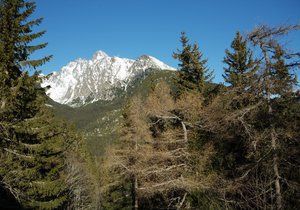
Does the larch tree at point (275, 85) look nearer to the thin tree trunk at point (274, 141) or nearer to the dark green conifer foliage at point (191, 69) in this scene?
the thin tree trunk at point (274, 141)

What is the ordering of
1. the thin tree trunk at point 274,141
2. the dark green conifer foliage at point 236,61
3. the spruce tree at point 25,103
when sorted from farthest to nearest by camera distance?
the dark green conifer foliage at point 236,61 < the spruce tree at point 25,103 < the thin tree trunk at point 274,141

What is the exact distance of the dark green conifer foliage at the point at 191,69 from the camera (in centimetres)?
3056

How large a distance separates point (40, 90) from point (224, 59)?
18464 mm

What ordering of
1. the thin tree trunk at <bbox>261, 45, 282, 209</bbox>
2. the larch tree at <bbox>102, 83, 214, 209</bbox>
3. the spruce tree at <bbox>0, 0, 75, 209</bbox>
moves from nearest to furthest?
the thin tree trunk at <bbox>261, 45, 282, 209</bbox>
the spruce tree at <bbox>0, 0, 75, 209</bbox>
the larch tree at <bbox>102, 83, 214, 209</bbox>

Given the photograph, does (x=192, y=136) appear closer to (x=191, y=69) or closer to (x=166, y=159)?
(x=166, y=159)

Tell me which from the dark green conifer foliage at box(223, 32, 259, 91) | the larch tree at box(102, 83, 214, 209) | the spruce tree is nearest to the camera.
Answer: the spruce tree

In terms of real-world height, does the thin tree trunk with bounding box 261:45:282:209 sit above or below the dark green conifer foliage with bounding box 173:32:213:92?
below

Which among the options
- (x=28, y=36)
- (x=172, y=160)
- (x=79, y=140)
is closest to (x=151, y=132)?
(x=172, y=160)

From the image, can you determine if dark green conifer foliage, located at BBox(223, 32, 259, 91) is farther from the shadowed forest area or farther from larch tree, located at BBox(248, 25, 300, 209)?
larch tree, located at BBox(248, 25, 300, 209)

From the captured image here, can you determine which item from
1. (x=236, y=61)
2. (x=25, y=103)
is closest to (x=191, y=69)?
(x=236, y=61)

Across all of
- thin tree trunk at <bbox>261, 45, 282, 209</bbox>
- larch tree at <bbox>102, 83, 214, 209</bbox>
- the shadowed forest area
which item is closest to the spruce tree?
the shadowed forest area

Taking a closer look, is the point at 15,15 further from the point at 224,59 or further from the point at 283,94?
the point at 224,59

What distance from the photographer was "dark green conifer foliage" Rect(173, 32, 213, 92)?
30562mm

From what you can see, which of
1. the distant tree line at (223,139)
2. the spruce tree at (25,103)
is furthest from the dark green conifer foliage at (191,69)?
the spruce tree at (25,103)
